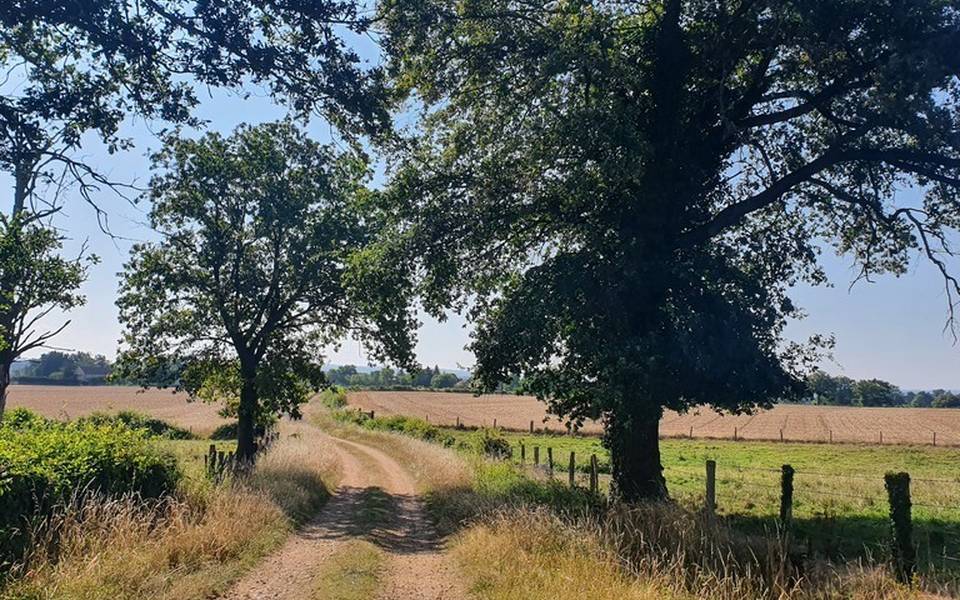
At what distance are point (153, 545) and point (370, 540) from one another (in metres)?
4.65

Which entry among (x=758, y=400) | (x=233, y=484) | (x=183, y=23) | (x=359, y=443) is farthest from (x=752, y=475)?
(x=183, y=23)

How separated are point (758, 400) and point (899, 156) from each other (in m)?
6.39

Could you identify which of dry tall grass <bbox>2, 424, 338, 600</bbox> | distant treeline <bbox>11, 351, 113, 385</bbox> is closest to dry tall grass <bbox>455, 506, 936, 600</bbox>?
Answer: dry tall grass <bbox>2, 424, 338, 600</bbox>

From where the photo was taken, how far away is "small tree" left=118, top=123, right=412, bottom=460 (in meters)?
23.1

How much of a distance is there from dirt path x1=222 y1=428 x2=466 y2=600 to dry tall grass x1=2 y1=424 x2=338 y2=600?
1.24 feet

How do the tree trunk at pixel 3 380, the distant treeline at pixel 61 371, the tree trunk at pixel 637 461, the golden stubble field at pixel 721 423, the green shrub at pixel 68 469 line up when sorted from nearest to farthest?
the green shrub at pixel 68 469, the tree trunk at pixel 637 461, the tree trunk at pixel 3 380, the golden stubble field at pixel 721 423, the distant treeline at pixel 61 371

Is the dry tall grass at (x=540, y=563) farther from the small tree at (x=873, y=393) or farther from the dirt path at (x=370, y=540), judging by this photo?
the small tree at (x=873, y=393)

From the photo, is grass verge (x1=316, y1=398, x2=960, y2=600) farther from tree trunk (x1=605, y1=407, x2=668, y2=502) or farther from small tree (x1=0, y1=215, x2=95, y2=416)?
small tree (x1=0, y1=215, x2=95, y2=416)

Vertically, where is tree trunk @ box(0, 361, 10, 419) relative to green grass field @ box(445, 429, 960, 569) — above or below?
above

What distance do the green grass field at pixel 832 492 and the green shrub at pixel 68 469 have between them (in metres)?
11.7

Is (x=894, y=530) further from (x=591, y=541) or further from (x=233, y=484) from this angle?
(x=233, y=484)

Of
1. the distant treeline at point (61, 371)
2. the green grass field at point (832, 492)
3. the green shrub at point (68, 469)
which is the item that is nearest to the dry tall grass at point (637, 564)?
the green grass field at point (832, 492)

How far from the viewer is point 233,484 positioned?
1405 centimetres

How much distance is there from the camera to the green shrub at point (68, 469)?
319 inches
